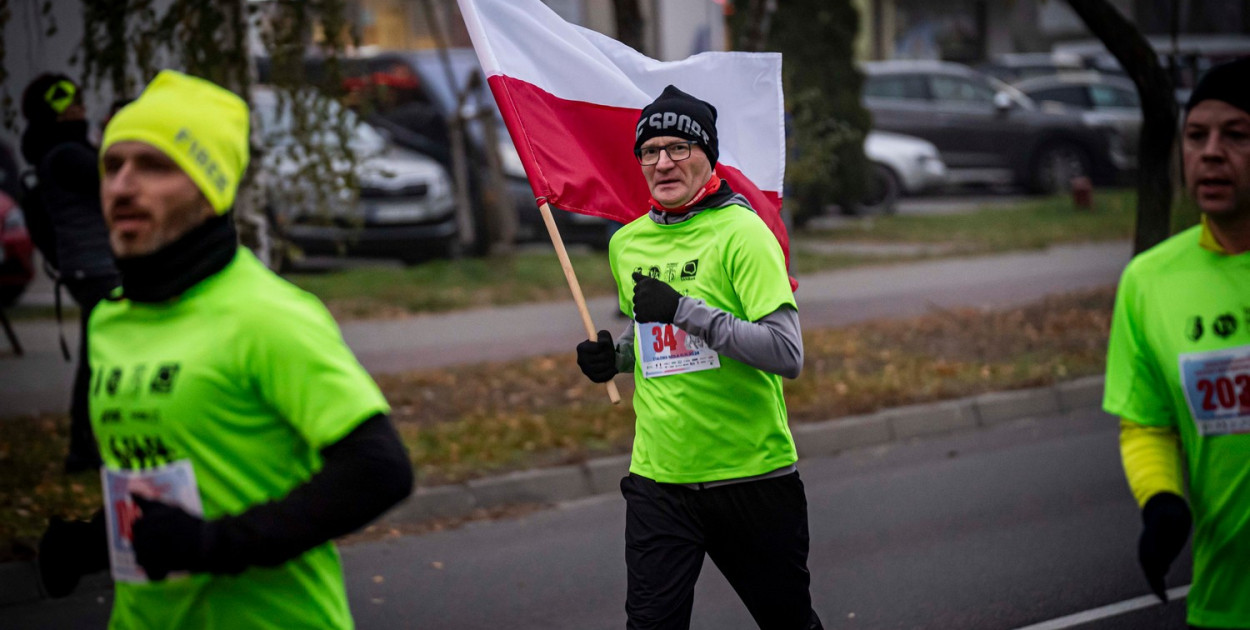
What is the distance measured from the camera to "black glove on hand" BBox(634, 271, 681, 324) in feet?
11.6

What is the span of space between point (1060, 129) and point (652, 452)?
736 inches

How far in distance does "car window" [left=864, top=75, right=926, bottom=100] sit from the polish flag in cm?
1691

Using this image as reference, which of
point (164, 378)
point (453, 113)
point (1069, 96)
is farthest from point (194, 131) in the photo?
point (1069, 96)

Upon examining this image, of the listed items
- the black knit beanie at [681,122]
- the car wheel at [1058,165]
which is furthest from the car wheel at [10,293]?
the car wheel at [1058,165]

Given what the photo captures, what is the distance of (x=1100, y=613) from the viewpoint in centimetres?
520

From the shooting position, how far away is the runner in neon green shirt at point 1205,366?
2652mm

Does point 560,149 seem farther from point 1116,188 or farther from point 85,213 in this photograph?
point 1116,188

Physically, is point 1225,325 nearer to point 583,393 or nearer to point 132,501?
point 132,501

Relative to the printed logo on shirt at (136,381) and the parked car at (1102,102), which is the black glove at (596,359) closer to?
the printed logo on shirt at (136,381)

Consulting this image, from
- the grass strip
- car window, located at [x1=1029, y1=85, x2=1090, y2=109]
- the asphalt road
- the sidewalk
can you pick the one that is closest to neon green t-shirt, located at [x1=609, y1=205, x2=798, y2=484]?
the asphalt road

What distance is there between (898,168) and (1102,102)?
4.32 meters

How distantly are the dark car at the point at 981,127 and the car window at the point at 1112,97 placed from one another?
1.01 meters

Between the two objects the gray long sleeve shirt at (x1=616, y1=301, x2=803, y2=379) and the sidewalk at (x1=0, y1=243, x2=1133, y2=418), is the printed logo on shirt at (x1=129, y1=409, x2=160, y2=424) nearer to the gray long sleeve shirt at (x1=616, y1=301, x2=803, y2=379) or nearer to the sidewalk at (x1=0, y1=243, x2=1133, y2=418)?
the gray long sleeve shirt at (x1=616, y1=301, x2=803, y2=379)

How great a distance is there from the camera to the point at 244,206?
26.9 feet
